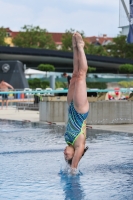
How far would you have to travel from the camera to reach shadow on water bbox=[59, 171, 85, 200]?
20.3 ft

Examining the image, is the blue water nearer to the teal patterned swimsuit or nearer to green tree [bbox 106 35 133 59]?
the teal patterned swimsuit

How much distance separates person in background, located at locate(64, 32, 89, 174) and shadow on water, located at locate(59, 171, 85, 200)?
0.16 meters

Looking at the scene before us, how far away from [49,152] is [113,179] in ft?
9.30

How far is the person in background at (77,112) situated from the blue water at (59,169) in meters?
0.31

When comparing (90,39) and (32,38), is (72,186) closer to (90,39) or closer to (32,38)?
(32,38)

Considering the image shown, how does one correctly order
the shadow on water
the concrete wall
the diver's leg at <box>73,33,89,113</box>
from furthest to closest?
the concrete wall, the diver's leg at <box>73,33,89,113</box>, the shadow on water

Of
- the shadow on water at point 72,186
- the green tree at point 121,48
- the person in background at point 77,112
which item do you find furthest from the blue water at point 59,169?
the green tree at point 121,48

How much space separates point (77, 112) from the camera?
24.4 feet

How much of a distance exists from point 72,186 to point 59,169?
47.9 inches

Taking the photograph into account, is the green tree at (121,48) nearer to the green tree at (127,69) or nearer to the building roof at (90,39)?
the green tree at (127,69)

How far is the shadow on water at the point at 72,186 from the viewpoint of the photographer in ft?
20.3

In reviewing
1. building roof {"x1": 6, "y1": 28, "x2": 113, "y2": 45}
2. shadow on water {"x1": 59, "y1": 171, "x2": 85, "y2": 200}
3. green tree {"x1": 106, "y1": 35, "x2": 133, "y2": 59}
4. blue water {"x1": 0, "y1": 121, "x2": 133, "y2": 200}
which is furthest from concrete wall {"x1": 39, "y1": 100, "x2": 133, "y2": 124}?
building roof {"x1": 6, "y1": 28, "x2": 113, "y2": 45}

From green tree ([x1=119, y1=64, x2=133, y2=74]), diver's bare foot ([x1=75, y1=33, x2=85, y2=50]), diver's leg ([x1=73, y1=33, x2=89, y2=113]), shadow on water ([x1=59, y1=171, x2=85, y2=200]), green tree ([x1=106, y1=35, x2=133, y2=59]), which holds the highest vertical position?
green tree ([x1=106, y1=35, x2=133, y2=59])

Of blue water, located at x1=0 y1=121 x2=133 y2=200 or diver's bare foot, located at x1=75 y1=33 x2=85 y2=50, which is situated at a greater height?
diver's bare foot, located at x1=75 y1=33 x2=85 y2=50
